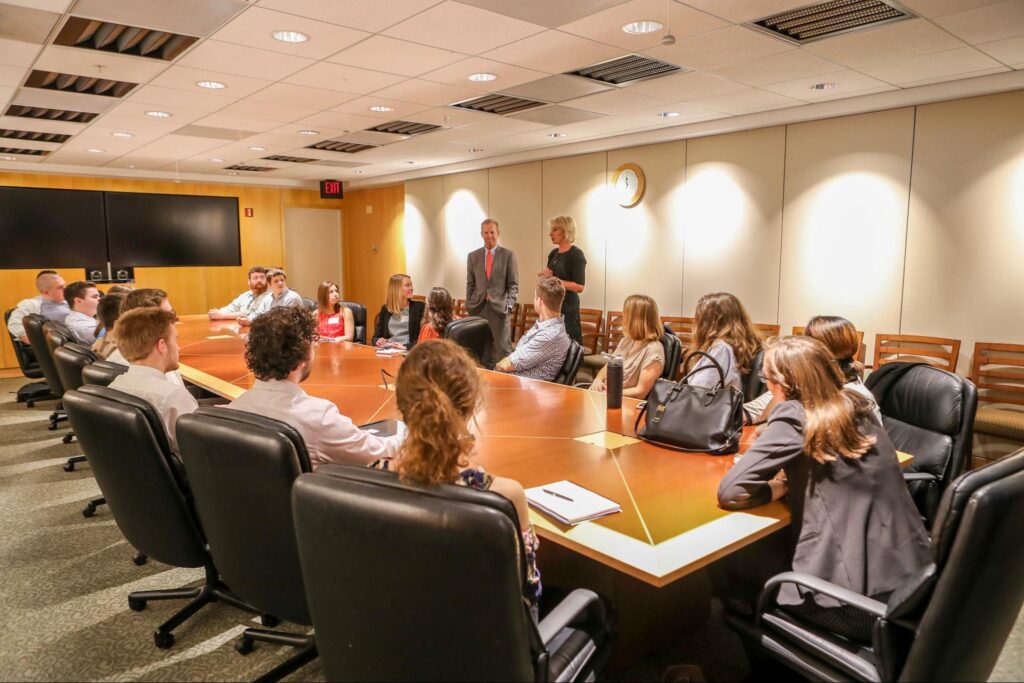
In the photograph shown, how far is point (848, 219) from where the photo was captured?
18.6ft

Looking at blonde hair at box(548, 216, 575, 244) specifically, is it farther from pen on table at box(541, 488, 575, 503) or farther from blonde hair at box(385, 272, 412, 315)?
pen on table at box(541, 488, 575, 503)

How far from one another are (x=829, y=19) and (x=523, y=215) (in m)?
5.14

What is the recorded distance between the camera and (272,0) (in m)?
3.26

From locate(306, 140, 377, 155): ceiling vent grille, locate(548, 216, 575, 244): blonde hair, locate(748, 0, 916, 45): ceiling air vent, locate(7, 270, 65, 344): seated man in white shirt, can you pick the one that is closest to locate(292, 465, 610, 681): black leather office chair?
locate(748, 0, 916, 45): ceiling air vent

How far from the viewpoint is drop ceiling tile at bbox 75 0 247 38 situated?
131 inches

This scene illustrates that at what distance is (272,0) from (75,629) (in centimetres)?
299

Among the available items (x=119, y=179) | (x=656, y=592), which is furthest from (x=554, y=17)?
(x=119, y=179)

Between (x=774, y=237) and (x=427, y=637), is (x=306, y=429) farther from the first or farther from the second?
(x=774, y=237)

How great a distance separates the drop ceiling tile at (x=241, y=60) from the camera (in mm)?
4035

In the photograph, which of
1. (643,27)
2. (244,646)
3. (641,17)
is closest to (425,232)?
(643,27)

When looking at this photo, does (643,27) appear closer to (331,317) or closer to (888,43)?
(888,43)

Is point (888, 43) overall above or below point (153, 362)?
above

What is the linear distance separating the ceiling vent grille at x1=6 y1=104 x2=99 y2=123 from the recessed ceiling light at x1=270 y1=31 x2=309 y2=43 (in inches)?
130

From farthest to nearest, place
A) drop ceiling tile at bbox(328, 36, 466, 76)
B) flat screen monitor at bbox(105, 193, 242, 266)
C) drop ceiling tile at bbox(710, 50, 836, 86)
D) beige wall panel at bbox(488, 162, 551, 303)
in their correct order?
1. flat screen monitor at bbox(105, 193, 242, 266)
2. beige wall panel at bbox(488, 162, 551, 303)
3. drop ceiling tile at bbox(710, 50, 836, 86)
4. drop ceiling tile at bbox(328, 36, 466, 76)
